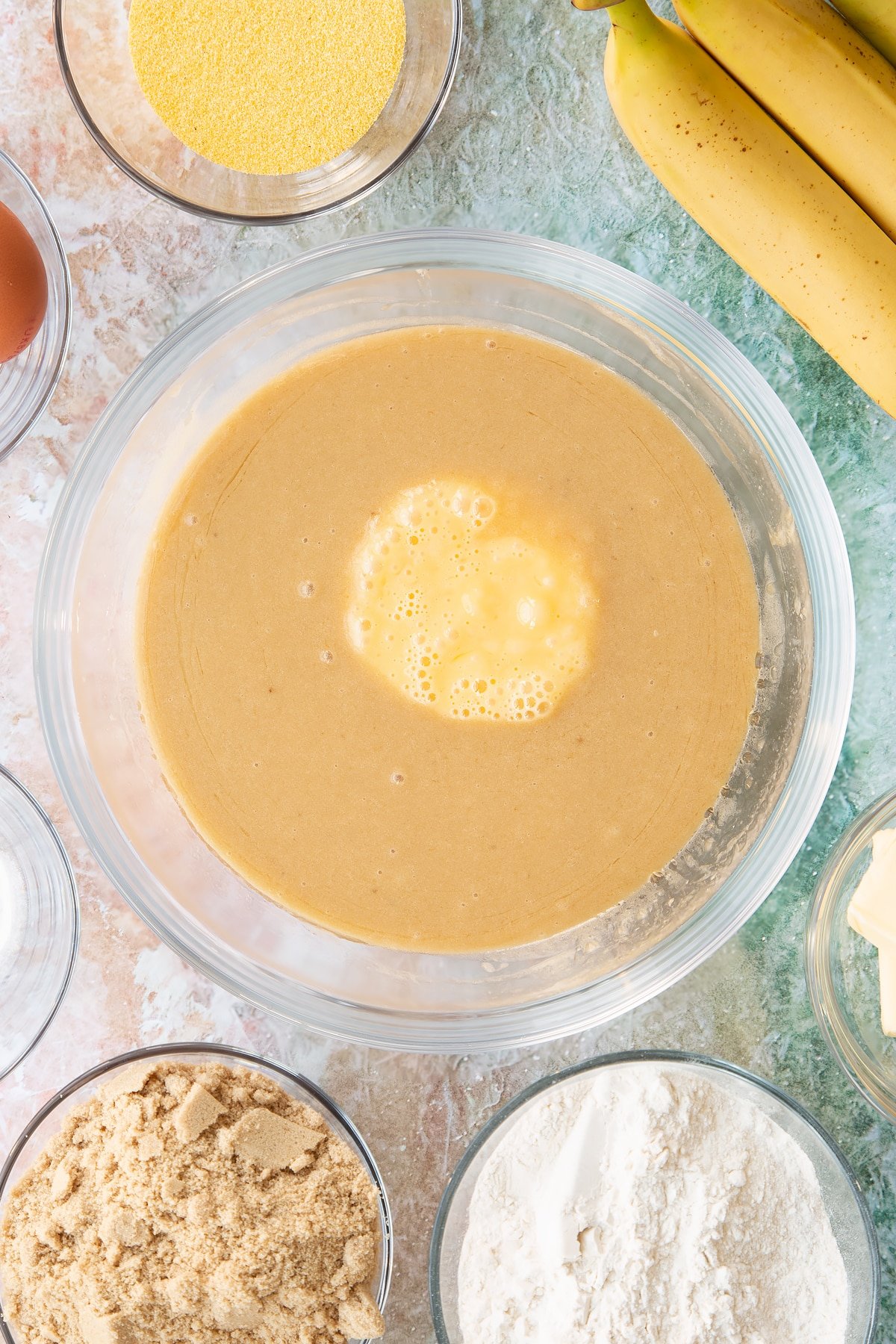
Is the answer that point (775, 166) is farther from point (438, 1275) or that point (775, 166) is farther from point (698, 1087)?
point (438, 1275)

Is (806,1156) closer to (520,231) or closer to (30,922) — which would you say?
(30,922)

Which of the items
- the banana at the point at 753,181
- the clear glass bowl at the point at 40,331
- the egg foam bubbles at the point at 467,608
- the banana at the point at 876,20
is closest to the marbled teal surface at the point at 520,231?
the clear glass bowl at the point at 40,331

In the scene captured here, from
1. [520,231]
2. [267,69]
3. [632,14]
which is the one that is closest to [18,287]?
[267,69]

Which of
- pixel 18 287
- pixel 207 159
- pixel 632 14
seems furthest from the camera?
pixel 207 159

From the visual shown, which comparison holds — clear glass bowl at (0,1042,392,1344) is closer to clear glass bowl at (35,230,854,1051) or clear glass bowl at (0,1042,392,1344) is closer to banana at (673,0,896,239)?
clear glass bowl at (35,230,854,1051)

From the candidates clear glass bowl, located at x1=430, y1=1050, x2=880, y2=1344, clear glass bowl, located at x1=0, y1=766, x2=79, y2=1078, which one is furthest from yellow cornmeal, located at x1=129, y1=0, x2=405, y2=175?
clear glass bowl, located at x1=430, y1=1050, x2=880, y2=1344

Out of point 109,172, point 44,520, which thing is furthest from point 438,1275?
point 109,172
